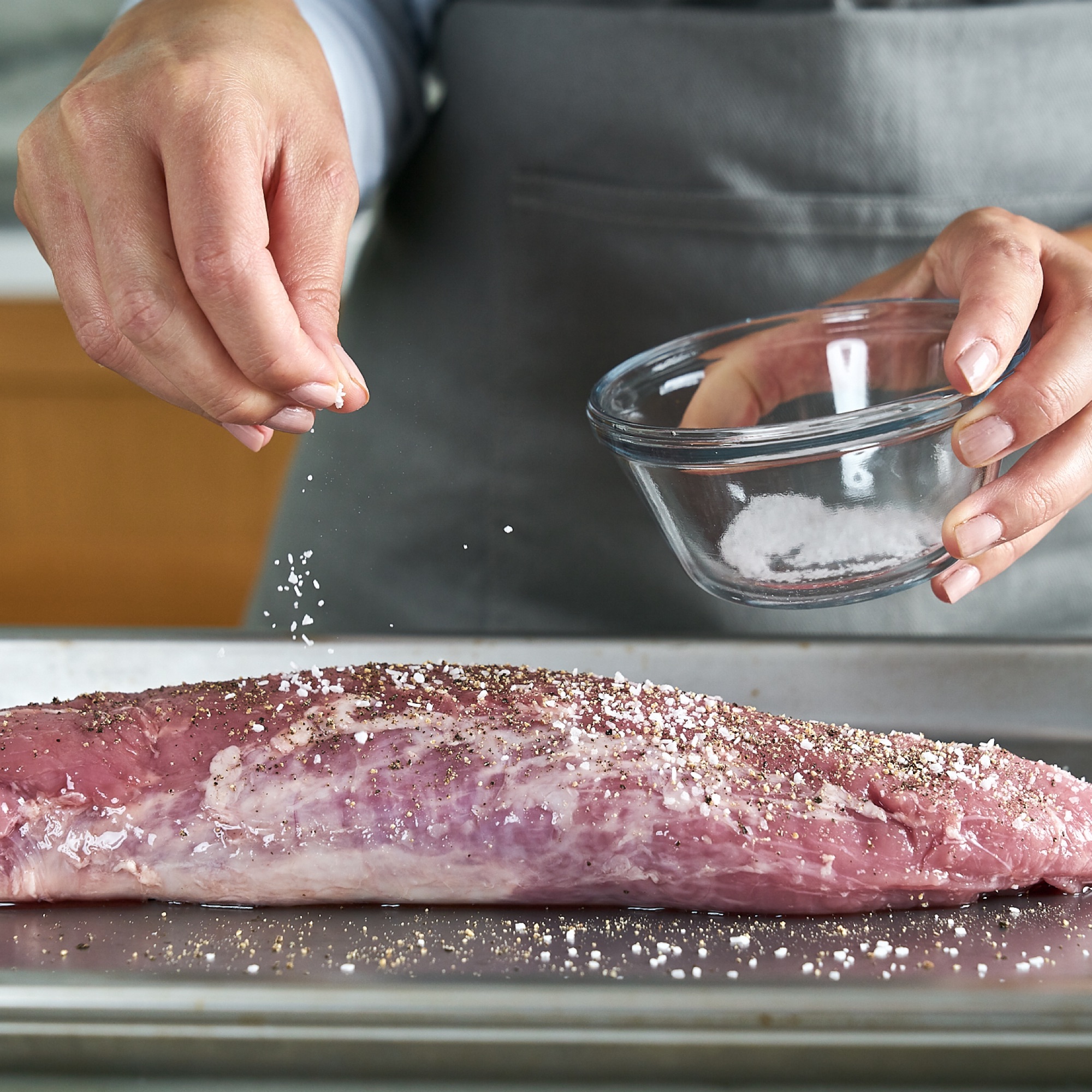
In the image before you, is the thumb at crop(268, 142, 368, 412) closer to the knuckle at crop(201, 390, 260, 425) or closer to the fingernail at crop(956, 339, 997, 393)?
the knuckle at crop(201, 390, 260, 425)

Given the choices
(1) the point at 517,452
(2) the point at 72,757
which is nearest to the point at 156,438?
(1) the point at 517,452

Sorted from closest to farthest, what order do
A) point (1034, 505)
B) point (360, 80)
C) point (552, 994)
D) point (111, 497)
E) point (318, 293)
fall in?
point (552, 994), point (318, 293), point (1034, 505), point (360, 80), point (111, 497)

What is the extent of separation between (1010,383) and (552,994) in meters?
0.62

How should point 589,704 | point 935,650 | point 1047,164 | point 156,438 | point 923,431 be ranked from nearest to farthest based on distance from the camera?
1. point 923,431
2. point 589,704
3. point 935,650
4. point 1047,164
5. point 156,438

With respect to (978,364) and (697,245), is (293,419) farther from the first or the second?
(697,245)

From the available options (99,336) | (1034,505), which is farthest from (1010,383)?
(99,336)

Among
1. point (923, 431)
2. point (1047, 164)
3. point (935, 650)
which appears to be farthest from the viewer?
point (1047, 164)

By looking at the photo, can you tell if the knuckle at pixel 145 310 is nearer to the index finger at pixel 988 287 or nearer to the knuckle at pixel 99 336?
the knuckle at pixel 99 336

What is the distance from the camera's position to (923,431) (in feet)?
3.07

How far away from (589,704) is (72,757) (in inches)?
18.6

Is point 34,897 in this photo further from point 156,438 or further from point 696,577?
point 156,438

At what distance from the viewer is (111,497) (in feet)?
14.5

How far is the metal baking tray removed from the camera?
2.37ft

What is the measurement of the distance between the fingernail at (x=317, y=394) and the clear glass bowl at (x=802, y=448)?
0.26m
